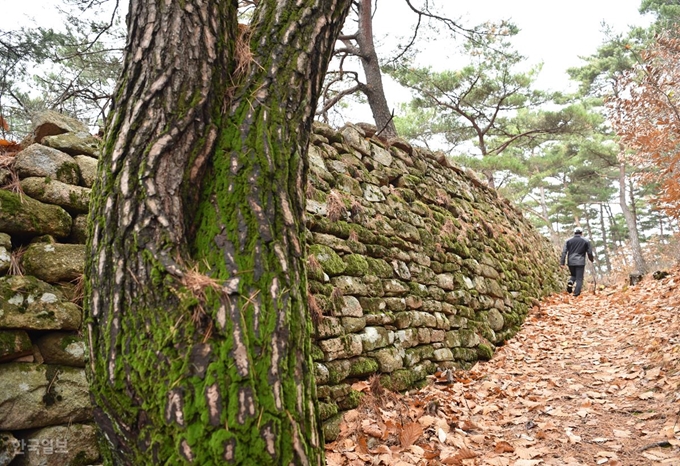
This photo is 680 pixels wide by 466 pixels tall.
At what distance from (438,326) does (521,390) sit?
100 cm

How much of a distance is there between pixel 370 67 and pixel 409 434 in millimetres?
6383

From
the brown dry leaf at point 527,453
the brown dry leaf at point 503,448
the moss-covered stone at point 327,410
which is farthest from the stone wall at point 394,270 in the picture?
the brown dry leaf at point 527,453

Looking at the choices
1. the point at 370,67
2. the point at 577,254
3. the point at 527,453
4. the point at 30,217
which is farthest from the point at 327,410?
the point at 577,254

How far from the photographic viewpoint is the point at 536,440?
290cm

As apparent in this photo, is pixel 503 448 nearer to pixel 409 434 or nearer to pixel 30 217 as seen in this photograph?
pixel 409 434

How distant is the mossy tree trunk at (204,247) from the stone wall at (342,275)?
0.80 m

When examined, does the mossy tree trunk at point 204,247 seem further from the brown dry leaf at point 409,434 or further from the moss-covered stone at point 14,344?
the brown dry leaf at point 409,434

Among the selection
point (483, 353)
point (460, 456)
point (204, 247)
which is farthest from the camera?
point (483, 353)

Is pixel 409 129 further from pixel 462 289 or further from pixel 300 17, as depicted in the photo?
pixel 300 17

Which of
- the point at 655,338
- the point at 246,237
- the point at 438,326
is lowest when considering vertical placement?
the point at 655,338

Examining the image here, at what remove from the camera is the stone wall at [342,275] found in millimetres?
2002

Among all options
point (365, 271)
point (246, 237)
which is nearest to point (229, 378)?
point (246, 237)

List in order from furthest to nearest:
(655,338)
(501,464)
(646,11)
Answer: (646,11) → (655,338) → (501,464)

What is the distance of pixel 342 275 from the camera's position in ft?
11.8
